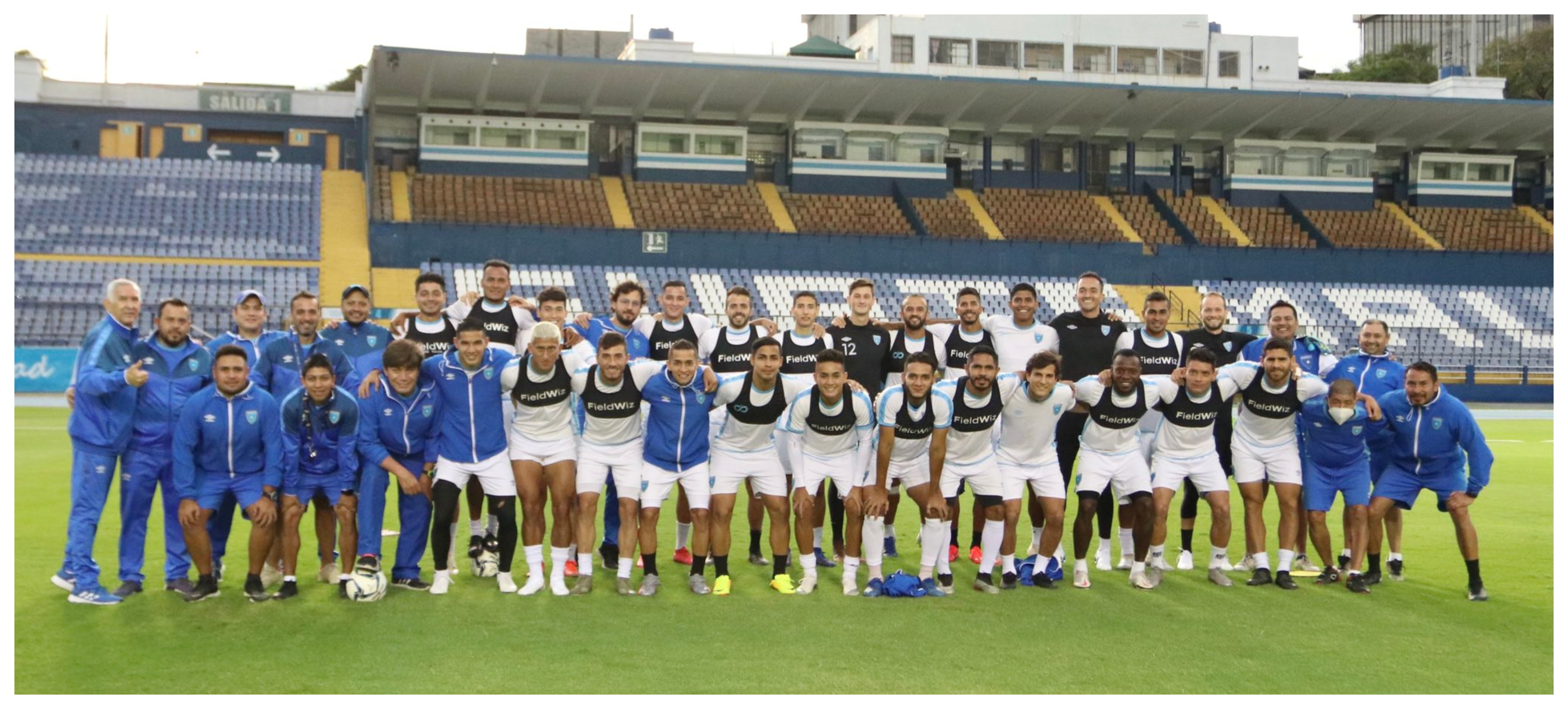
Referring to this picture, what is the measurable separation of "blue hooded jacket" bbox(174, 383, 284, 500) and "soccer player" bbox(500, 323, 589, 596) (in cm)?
136

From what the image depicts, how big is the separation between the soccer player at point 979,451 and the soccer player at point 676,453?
1456 mm

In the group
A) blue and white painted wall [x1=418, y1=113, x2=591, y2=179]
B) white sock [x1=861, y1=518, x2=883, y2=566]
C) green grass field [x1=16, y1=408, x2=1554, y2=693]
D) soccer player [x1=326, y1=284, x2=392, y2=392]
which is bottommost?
green grass field [x1=16, y1=408, x2=1554, y2=693]

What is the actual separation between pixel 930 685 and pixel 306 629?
10.7ft

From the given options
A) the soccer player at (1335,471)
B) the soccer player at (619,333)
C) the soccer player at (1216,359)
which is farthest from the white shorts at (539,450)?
the soccer player at (1335,471)

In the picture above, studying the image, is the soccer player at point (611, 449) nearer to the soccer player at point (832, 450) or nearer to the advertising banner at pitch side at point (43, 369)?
the soccer player at point (832, 450)

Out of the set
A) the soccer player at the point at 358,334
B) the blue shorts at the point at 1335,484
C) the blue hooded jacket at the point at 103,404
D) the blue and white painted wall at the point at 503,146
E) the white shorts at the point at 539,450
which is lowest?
the blue shorts at the point at 1335,484

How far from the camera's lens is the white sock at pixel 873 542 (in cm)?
823

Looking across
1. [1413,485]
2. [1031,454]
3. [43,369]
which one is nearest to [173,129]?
[43,369]

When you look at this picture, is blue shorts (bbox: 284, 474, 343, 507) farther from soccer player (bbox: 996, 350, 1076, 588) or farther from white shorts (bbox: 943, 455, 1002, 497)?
soccer player (bbox: 996, 350, 1076, 588)

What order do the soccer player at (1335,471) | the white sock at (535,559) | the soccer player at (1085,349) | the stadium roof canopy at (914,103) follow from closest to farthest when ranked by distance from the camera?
the white sock at (535,559) → the soccer player at (1335,471) → the soccer player at (1085,349) → the stadium roof canopy at (914,103)

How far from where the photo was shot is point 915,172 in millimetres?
39406

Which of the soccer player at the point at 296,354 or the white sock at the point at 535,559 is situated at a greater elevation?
the soccer player at the point at 296,354

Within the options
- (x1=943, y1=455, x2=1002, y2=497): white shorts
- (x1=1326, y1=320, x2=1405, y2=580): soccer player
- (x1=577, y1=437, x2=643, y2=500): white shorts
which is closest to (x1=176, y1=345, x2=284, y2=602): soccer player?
(x1=577, y1=437, x2=643, y2=500): white shorts

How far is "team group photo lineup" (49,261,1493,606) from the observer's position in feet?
25.3
